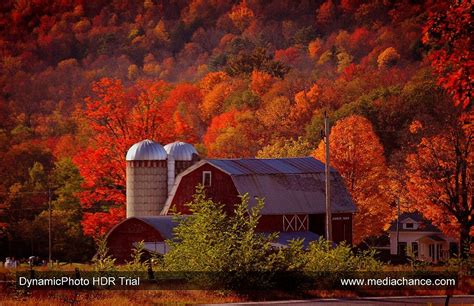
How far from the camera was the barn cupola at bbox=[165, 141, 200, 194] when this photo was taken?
75.9m

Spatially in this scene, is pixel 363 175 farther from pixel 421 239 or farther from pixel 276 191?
pixel 421 239

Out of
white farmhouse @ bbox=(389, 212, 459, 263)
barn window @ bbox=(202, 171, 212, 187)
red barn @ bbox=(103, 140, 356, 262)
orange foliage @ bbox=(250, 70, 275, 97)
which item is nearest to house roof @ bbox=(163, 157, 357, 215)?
red barn @ bbox=(103, 140, 356, 262)

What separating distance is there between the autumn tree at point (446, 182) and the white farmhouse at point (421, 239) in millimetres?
29063

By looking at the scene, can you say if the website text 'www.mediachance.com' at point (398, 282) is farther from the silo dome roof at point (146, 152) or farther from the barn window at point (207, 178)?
the silo dome roof at point (146, 152)

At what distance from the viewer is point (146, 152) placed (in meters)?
74.6

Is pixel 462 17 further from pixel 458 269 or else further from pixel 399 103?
pixel 399 103

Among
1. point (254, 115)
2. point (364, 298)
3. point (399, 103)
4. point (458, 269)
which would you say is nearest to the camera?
point (364, 298)

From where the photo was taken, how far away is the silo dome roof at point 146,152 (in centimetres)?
7450

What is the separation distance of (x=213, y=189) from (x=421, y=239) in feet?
115

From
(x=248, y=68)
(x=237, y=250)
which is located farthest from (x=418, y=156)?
(x=248, y=68)

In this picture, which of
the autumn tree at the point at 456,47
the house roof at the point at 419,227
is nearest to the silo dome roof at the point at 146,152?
the house roof at the point at 419,227

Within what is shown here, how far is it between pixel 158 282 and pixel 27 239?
46576mm

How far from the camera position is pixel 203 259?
125 feet

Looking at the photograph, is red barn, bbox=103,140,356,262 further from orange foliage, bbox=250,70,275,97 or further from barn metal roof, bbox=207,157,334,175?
orange foliage, bbox=250,70,275,97
